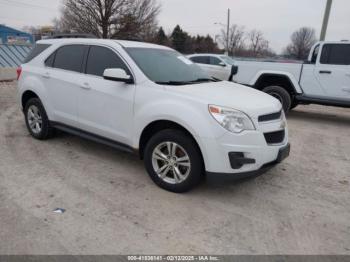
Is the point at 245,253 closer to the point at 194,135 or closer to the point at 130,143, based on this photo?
the point at 194,135

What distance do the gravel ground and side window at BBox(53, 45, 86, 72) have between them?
134 cm

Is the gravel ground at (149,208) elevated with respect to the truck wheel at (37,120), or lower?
lower

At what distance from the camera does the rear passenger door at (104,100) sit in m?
4.13

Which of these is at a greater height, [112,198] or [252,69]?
[252,69]

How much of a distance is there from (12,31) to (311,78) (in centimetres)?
4097

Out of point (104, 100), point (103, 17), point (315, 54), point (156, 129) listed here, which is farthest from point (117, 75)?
point (103, 17)

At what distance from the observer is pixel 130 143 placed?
4.16 metres

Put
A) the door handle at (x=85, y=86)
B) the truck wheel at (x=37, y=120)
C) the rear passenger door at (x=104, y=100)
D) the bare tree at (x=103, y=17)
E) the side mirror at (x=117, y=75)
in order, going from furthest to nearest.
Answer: the bare tree at (x=103, y=17), the truck wheel at (x=37, y=120), the door handle at (x=85, y=86), the rear passenger door at (x=104, y=100), the side mirror at (x=117, y=75)

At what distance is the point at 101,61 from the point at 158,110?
4.53 ft

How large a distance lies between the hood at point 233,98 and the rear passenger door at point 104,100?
0.72 m

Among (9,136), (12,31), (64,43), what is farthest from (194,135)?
(12,31)

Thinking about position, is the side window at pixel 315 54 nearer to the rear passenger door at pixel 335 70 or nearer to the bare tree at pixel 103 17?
the rear passenger door at pixel 335 70

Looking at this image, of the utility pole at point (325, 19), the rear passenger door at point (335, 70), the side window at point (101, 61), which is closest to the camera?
the side window at point (101, 61)

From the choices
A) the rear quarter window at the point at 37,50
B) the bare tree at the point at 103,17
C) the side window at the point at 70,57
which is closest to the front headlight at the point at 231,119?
the side window at the point at 70,57
